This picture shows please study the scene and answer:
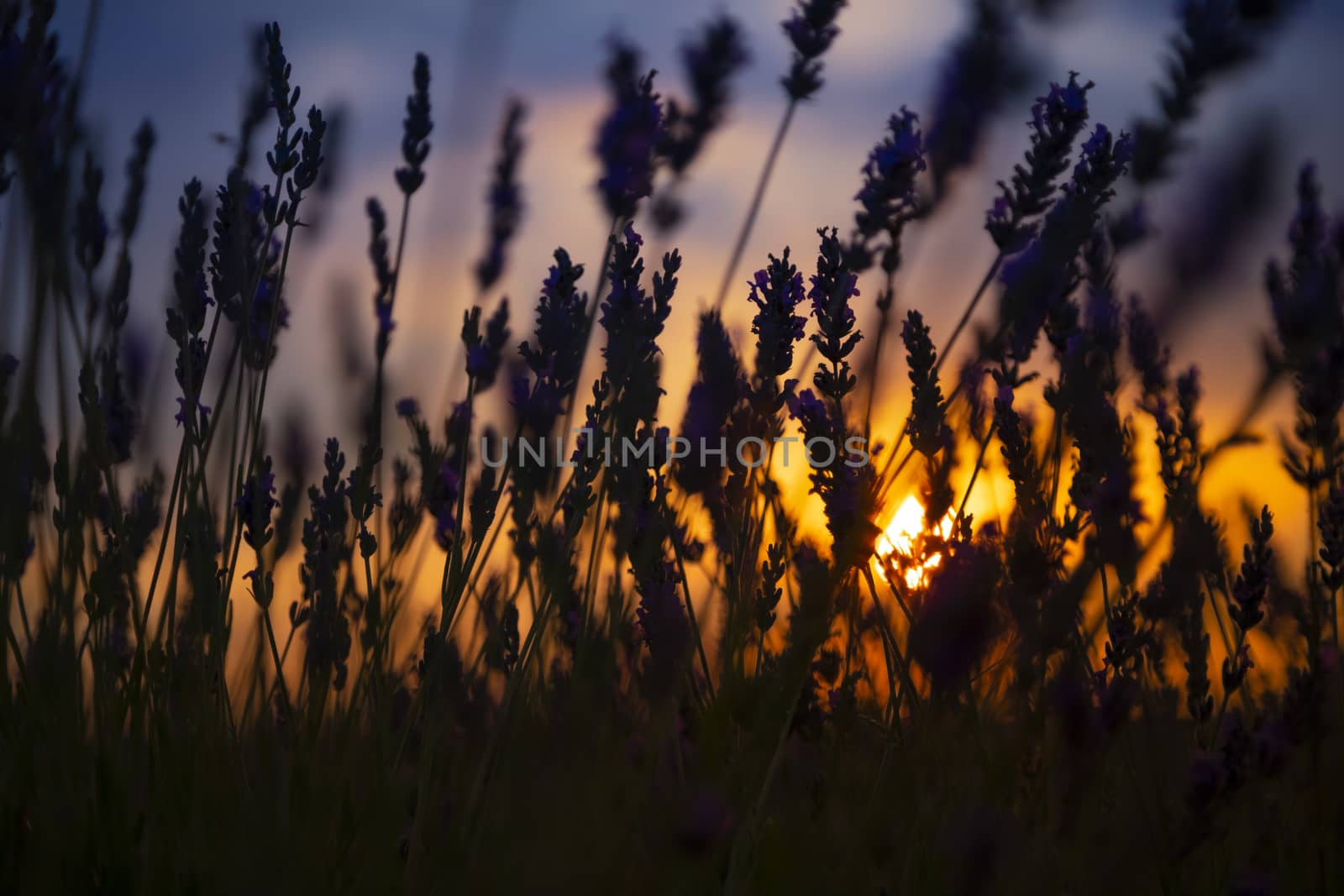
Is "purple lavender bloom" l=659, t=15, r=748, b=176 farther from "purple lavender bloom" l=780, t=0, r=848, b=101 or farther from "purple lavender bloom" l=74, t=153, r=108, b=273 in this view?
"purple lavender bloom" l=74, t=153, r=108, b=273

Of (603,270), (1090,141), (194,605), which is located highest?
(1090,141)

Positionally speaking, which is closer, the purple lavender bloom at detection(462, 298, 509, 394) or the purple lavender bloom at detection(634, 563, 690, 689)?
the purple lavender bloom at detection(634, 563, 690, 689)

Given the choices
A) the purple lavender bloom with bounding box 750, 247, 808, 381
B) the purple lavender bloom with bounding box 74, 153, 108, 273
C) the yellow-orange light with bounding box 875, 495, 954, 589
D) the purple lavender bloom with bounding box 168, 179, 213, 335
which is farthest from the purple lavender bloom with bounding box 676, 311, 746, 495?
the purple lavender bloom with bounding box 74, 153, 108, 273

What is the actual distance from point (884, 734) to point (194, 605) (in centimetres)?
110

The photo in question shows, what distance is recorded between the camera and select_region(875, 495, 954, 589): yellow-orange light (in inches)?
63.7

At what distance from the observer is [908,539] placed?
1.77 m

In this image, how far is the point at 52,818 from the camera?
1.15 metres

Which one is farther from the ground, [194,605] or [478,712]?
[194,605]

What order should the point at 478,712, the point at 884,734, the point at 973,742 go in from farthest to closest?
the point at 478,712 < the point at 884,734 < the point at 973,742

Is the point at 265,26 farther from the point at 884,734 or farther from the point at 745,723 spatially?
the point at 884,734

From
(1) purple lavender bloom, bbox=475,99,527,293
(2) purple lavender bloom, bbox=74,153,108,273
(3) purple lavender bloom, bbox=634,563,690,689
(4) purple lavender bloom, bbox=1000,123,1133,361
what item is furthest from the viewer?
(1) purple lavender bloom, bbox=475,99,527,293

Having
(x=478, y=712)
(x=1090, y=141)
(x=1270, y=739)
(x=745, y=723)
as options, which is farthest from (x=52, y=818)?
(x=1090, y=141)

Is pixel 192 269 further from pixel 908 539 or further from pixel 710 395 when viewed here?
pixel 908 539

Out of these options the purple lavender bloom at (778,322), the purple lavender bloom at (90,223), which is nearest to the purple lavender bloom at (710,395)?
the purple lavender bloom at (778,322)
